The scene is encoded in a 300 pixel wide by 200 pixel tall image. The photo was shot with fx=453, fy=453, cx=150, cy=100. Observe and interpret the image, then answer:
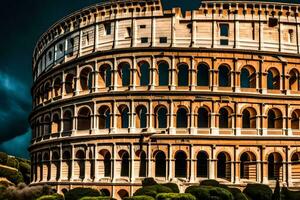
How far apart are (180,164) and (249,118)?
22.5ft

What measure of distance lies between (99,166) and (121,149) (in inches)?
95.5

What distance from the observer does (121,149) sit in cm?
3616

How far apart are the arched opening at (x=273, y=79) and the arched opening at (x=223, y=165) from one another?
7.27 meters

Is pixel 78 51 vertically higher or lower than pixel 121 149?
higher

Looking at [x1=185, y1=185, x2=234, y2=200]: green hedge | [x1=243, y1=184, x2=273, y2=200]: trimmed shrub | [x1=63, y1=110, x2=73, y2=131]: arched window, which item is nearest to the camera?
[x1=185, y1=185, x2=234, y2=200]: green hedge

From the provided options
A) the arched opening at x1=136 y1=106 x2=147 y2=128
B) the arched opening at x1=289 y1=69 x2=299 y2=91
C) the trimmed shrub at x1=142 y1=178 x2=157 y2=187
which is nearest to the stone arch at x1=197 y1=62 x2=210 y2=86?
the arched opening at x1=136 y1=106 x2=147 y2=128

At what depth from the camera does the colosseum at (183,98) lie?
1394 inches

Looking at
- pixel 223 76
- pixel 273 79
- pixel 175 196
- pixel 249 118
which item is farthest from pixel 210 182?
pixel 273 79

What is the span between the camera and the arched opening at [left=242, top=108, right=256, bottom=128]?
3643cm

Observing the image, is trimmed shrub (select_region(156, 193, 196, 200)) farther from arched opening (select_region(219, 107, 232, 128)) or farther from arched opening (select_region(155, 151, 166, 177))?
arched opening (select_region(219, 107, 232, 128))

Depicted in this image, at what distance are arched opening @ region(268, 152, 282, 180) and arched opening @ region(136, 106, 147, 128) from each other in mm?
10587

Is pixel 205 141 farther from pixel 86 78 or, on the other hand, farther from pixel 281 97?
pixel 86 78

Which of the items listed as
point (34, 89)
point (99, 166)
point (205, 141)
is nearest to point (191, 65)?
point (205, 141)

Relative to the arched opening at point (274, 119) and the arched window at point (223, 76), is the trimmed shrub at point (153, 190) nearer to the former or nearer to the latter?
the arched opening at point (274, 119)
